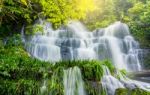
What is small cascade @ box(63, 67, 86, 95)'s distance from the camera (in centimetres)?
753

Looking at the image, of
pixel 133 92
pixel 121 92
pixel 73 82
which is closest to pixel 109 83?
pixel 121 92

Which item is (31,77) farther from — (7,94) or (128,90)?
(128,90)

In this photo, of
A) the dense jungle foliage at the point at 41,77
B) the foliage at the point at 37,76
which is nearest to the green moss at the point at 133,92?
the dense jungle foliage at the point at 41,77

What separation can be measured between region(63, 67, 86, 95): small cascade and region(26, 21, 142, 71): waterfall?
20.0 feet

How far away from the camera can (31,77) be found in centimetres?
770

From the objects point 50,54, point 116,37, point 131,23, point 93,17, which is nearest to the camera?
point 50,54

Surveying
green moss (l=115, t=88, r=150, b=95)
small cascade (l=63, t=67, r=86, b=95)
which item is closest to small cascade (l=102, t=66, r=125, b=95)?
green moss (l=115, t=88, r=150, b=95)

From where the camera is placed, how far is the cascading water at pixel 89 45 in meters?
14.6

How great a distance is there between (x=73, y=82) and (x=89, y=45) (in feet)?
27.7

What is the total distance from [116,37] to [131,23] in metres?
2.01

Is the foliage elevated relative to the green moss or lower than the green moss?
elevated

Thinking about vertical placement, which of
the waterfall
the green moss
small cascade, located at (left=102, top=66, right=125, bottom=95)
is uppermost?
the waterfall

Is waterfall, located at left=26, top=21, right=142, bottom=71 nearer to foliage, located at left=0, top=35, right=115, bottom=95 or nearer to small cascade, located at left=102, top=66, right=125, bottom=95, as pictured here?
foliage, located at left=0, top=35, right=115, bottom=95

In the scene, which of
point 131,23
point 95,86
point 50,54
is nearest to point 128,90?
point 95,86
